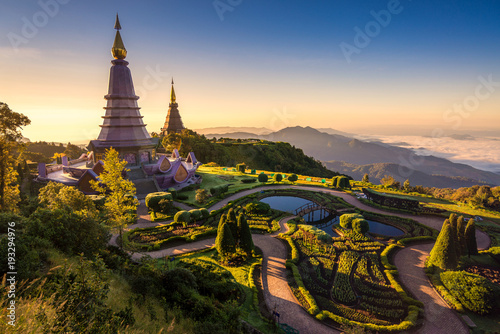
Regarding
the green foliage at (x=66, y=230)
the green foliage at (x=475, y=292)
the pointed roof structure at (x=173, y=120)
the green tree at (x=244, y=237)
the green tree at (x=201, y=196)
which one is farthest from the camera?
the pointed roof structure at (x=173, y=120)

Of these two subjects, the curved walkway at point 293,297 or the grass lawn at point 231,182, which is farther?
the grass lawn at point 231,182

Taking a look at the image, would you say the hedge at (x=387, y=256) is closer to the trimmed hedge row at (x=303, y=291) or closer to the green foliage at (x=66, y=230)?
the trimmed hedge row at (x=303, y=291)

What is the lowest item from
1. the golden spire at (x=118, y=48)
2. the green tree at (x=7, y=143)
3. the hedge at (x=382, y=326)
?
the hedge at (x=382, y=326)

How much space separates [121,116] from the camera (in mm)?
44562

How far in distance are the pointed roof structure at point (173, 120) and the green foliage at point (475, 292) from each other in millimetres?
85251

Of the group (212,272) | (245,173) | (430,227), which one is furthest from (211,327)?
(245,173)

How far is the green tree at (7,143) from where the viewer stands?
60.6ft

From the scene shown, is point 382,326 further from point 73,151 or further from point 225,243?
point 73,151

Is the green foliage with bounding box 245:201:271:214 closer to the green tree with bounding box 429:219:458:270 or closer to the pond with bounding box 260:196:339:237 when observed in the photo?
the pond with bounding box 260:196:339:237

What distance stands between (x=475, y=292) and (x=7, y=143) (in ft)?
127

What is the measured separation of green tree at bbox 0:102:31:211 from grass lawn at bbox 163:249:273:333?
52.1 ft

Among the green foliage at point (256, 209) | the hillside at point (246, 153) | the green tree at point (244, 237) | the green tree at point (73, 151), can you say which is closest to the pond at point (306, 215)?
the green foliage at point (256, 209)

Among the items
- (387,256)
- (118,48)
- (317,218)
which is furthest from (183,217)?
(118,48)

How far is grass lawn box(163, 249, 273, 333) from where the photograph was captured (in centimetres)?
1514
